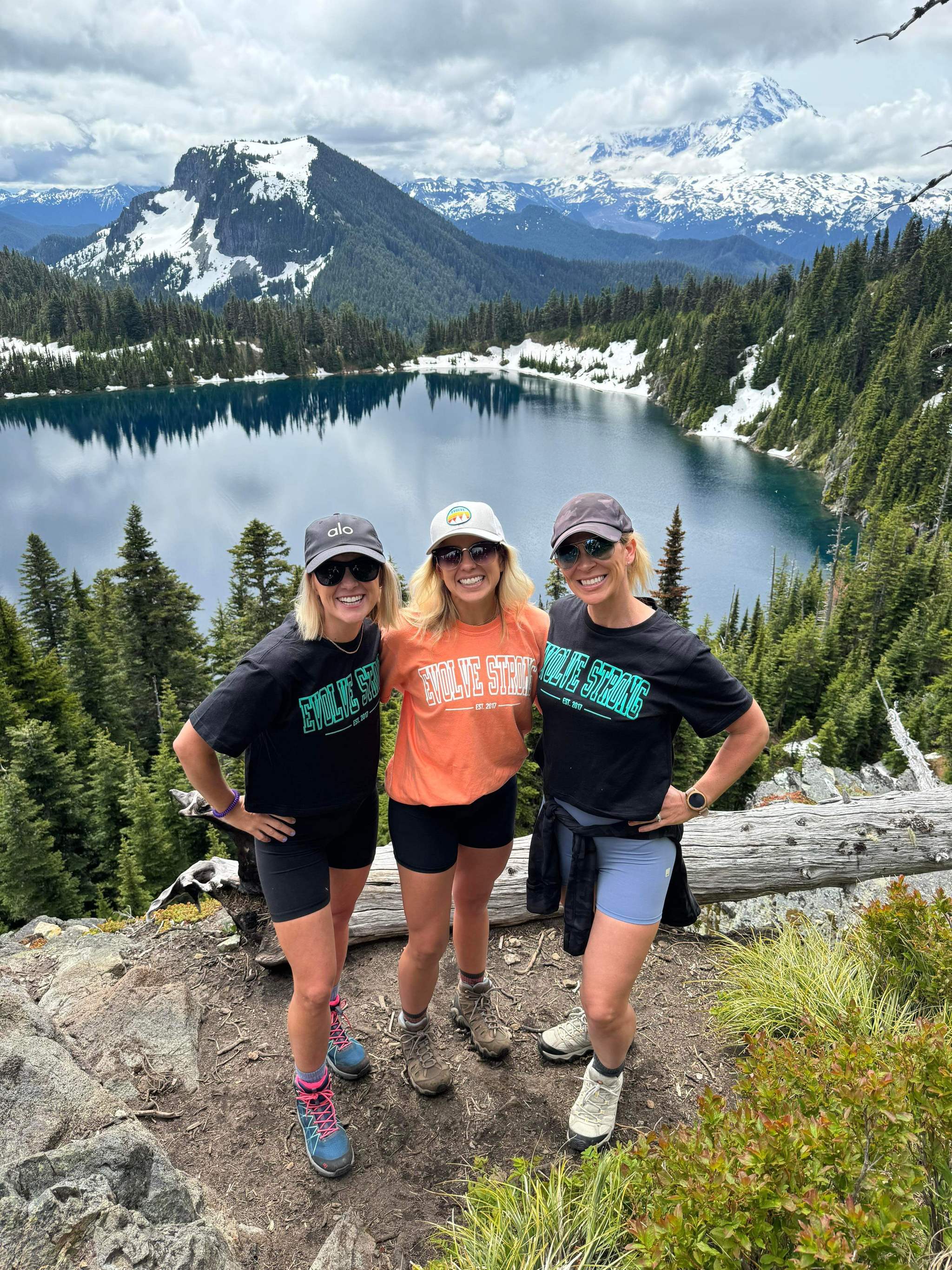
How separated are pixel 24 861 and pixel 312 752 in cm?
2405

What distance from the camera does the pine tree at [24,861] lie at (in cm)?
→ 2222

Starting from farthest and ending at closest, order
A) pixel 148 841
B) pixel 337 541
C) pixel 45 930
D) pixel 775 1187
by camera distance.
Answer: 1. pixel 148 841
2. pixel 45 930
3. pixel 337 541
4. pixel 775 1187

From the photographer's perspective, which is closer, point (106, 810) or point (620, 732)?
point (620, 732)

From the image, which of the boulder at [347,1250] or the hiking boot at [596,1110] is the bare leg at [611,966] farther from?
the boulder at [347,1250]

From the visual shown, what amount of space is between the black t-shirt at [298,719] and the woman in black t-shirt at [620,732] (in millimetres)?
1036

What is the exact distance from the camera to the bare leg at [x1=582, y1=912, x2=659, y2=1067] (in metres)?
3.78

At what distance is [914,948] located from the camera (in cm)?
452

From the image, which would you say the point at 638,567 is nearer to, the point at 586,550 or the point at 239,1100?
the point at 586,550

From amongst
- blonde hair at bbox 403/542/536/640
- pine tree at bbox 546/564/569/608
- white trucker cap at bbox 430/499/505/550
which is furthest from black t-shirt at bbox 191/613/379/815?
pine tree at bbox 546/564/569/608

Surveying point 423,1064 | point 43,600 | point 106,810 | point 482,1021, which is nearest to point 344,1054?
point 423,1064

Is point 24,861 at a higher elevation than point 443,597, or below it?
below

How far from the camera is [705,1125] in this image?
2701 mm

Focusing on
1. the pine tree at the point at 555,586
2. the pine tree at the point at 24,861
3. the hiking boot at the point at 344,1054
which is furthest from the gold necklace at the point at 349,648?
the pine tree at the point at 555,586

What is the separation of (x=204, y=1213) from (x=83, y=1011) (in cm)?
235
